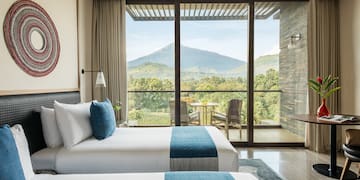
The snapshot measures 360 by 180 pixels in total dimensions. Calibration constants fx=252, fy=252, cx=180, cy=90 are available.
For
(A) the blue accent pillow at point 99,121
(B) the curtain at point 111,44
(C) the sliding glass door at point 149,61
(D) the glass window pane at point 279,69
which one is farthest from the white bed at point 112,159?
(D) the glass window pane at point 279,69

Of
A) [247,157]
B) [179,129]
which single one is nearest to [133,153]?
[179,129]

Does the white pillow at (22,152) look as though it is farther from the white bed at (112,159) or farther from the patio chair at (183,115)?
the patio chair at (183,115)

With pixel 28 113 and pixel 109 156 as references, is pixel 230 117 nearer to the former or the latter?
pixel 109 156

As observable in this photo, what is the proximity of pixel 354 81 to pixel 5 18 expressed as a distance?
4.61 m

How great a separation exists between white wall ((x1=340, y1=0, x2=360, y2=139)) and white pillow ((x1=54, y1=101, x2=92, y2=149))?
393cm

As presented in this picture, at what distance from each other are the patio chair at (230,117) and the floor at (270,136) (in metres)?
0.12

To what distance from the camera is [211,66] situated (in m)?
4.76

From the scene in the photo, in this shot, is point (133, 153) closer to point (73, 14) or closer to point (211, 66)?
point (73, 14)

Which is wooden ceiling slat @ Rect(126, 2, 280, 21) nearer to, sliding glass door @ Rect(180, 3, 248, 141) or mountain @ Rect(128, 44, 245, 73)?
sliding glass door @ Rect(180, 3, 248, 141)

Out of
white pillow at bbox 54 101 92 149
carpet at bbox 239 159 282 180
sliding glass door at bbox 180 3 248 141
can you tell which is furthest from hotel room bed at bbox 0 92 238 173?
sliding glass door at bbox 180 3 248 141

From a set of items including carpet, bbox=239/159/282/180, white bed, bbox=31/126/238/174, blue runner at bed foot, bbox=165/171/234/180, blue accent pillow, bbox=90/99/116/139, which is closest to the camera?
blue runner at bed foot, bbox=165/171/234/180

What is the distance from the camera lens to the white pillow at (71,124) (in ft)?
7.90

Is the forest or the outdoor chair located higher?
the forest

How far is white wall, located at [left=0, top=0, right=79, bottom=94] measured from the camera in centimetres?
219
